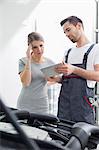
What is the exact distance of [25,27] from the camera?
2205 mm

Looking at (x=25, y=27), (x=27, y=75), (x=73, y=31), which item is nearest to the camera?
(x=73, y=31)

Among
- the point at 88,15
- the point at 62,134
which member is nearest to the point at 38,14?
the point at 88,15

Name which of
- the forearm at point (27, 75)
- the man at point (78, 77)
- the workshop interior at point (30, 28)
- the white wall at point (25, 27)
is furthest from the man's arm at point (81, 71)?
the white wall at point (25, 27)

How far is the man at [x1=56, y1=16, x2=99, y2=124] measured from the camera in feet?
4.70

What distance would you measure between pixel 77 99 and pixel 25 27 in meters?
0.99

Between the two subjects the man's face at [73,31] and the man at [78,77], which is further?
the man's face at [73,31]

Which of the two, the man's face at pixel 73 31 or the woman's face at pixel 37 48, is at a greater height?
the man's face at pixel 73 31

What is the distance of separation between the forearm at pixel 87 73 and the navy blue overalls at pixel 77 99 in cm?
5

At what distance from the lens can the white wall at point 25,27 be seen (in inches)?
80.2

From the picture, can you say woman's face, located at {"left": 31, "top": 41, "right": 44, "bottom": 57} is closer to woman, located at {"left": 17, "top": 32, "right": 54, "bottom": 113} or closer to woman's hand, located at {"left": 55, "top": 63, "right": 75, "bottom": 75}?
woman, located at {"left": 17, "top": 32, "right": 54, "bottom": 113}

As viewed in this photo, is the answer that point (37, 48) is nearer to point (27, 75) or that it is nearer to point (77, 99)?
point (27, 75)

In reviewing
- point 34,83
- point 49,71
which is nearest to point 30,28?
point 34,83

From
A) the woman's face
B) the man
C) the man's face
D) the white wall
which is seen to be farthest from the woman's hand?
the white wall

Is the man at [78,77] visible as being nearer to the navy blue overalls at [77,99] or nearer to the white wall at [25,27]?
the navy blue overalls at [77,99]
